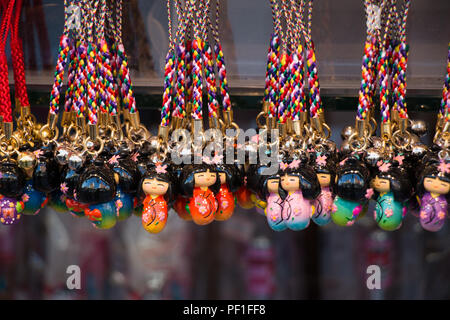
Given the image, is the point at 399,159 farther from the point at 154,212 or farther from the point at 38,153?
the point at 38,153

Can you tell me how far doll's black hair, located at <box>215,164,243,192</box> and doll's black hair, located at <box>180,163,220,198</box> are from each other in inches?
0.5

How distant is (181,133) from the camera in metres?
0.55

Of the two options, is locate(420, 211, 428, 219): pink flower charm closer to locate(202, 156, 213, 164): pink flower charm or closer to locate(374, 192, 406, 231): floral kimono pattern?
locate(374, 192, 406, 231): floral kimono pattern

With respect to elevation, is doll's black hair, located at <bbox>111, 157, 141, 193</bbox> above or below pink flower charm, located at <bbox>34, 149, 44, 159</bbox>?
below

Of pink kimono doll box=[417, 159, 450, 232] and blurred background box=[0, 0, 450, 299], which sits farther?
blurred background box=[0, 0, 450, 299]

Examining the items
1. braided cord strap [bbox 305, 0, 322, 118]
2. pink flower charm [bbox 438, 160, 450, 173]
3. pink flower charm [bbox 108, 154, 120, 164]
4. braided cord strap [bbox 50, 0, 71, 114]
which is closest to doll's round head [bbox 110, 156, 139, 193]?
pink flower charm [bbox 108, 154, 120, 164]

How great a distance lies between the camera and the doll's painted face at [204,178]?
1.71ft

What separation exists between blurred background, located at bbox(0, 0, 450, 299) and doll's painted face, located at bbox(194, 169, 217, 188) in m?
0.15

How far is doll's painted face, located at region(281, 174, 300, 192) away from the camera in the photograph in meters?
0.51

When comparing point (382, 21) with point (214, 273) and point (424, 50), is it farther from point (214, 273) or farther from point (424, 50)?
point (214, 273)

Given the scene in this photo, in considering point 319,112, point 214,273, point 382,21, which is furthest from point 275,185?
point 214,273

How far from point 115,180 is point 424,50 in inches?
16.8

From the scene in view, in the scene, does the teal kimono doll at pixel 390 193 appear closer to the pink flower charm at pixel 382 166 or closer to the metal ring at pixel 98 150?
the pink flower charm at pixel 382 166

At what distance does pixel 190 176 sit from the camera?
52 cm
